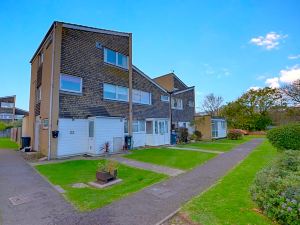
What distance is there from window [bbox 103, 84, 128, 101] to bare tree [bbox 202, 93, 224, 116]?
121 ft

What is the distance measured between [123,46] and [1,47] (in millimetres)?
9665

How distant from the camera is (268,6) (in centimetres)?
1112

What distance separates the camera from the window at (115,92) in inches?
657

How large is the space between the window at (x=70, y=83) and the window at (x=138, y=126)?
629cm

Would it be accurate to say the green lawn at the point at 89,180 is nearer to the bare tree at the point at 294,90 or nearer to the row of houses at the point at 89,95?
the row of houses at the point at 89,95

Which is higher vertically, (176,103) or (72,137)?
(176,103)

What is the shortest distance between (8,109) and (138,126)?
153 ft

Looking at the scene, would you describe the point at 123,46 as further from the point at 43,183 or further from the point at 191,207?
the point at 191,207

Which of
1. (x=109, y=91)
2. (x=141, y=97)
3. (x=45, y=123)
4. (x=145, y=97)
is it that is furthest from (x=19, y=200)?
(x=145, y=97)

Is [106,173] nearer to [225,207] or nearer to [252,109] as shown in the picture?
[225,207]

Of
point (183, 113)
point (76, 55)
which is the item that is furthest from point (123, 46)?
point (183, 113)

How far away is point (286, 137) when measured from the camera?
470 inches

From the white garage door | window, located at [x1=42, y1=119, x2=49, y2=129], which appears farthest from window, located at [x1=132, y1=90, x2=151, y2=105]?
window, located at [x1=42, y1=119, x2=49, y2=129]

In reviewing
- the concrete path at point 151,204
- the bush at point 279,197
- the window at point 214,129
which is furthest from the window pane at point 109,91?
the window at point 214,129
